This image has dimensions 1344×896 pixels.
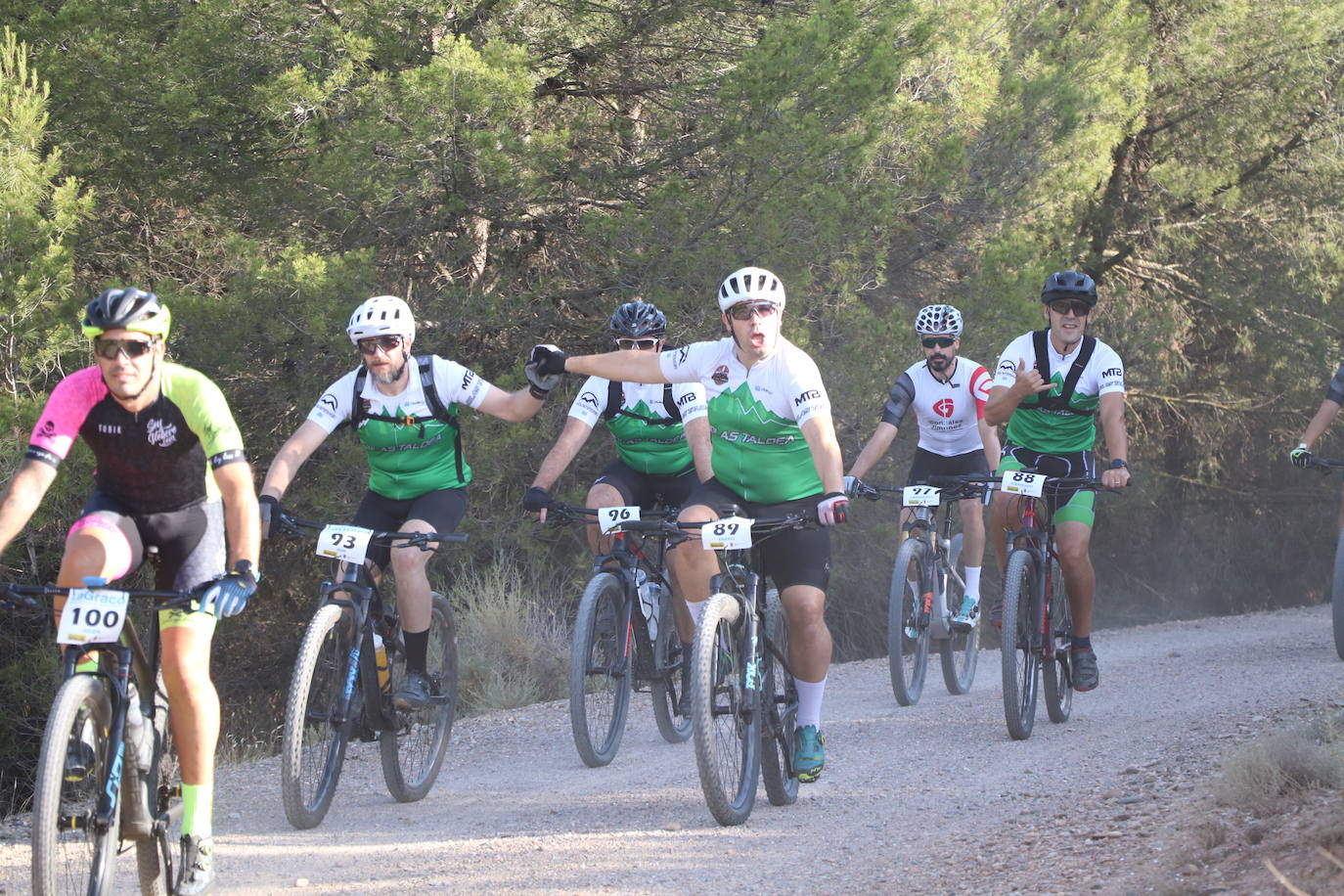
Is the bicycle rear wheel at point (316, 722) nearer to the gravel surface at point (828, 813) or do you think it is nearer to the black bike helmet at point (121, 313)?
the gravel surface at point (828, 813)

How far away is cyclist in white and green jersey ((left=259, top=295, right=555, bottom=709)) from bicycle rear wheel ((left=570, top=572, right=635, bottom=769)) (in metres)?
0.80

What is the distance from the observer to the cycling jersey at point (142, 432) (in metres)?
4.54

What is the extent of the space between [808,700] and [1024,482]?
85.4 inches

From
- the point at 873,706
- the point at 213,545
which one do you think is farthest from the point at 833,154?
the point at 213,545

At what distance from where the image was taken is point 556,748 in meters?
7.95

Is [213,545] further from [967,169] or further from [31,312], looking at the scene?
[967,169]

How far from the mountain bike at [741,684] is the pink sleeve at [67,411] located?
86.3 inches

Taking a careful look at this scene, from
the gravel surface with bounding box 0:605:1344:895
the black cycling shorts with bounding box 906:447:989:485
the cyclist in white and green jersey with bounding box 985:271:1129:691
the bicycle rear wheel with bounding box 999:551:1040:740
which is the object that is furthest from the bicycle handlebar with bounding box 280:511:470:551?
the black cycling shorts with bounding box 906:447:989:485

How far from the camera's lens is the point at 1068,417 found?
26.5 ft

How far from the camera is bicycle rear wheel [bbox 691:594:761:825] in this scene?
545 centimetres

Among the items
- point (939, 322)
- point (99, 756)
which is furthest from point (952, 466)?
point (99, 756)

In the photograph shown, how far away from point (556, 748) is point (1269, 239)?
16.3 m

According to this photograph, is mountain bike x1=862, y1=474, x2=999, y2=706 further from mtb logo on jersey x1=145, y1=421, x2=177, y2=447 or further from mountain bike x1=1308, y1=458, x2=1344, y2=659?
mtb logo on jersey x1=145, y1=421, x2=177, y2=447

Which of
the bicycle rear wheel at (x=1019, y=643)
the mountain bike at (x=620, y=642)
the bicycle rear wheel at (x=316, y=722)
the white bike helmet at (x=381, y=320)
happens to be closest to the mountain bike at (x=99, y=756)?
the bicycle rear wheel at (x=316, y=722)
